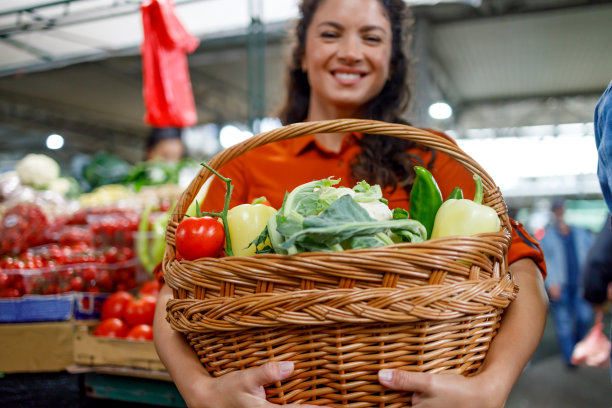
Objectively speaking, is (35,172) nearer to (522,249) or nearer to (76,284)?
(76,284)

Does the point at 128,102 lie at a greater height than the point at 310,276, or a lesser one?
greater

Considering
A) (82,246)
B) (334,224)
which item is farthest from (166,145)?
(334,224)

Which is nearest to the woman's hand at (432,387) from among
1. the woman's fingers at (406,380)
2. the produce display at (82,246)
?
the woman's fingers at (406,380)

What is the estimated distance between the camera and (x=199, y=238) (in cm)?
92

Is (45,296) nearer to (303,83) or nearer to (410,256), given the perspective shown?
(303,83)

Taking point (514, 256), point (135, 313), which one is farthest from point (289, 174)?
point (135, 313)

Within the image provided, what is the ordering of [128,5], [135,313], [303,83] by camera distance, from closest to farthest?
[303,83], [135,313], [128,5]

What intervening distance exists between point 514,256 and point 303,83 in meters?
0.97

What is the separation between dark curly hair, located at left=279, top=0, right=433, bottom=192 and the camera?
1.39 m

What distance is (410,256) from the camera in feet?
2.51

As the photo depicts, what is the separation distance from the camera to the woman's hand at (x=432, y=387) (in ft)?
2.53

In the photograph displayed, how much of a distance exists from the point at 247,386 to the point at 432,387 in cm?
30

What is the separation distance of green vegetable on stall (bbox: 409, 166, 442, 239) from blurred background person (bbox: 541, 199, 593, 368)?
18.8ft

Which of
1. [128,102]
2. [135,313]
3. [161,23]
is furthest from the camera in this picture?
[128,102]
